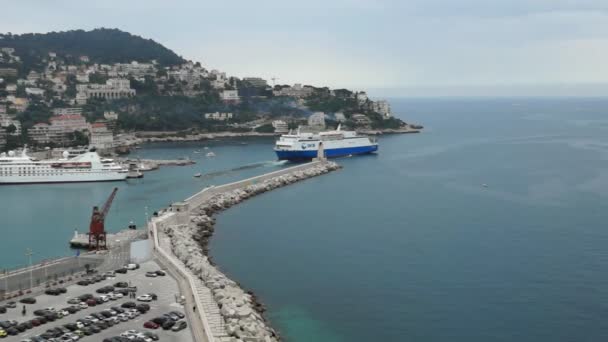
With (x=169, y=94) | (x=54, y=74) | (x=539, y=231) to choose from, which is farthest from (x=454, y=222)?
(x=54, y=74)

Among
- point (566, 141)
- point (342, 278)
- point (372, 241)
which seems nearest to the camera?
point (342, 278)

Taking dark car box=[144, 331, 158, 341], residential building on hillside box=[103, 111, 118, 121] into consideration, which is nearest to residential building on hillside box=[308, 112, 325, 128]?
residential building on hillside box=[103, 111, 118, 121]

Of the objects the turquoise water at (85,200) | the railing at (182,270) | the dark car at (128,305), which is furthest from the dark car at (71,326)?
the turquoise water at (85,200)

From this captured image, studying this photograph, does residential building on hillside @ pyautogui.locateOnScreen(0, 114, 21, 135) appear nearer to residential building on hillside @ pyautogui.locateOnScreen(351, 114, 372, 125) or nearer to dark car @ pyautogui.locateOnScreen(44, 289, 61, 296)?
residential building on hillside @ pyautogui.locateOnScreen(351, 114, 372, 125)

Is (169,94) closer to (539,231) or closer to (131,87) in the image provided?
(131,87)

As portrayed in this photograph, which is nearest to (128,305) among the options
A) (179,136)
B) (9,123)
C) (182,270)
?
(182,270)

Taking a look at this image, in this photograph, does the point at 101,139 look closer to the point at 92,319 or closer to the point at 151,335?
the point at 92,319
